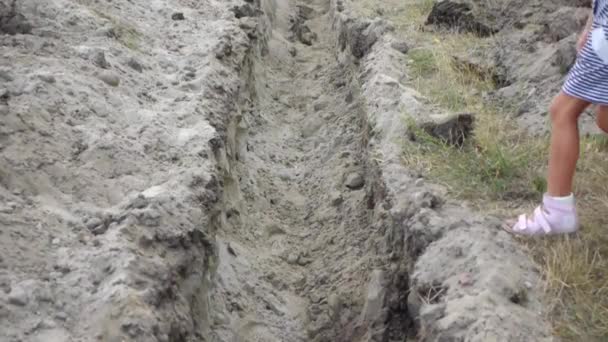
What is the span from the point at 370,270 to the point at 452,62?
2.04 meters

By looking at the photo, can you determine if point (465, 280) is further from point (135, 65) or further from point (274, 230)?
point (135, 65)

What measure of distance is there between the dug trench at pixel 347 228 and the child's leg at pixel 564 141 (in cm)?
37

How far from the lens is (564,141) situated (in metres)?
3.16

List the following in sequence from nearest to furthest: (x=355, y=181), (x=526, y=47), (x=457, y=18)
Answer: (x=355, y=181)
(x=526, y=47)
(x=457, y=18)

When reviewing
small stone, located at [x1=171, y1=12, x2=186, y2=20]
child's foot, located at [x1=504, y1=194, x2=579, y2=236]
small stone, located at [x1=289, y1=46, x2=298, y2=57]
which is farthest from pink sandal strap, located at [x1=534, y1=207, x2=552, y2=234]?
small stone, located at [x1=289, y1=46, x2=298, y2=57]

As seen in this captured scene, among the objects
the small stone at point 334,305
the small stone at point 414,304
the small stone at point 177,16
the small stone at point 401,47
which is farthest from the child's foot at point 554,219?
the small stone at point 177,16

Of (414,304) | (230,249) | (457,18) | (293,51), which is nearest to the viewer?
(414,304)

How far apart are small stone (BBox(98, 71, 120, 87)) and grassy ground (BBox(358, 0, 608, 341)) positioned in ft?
6.21

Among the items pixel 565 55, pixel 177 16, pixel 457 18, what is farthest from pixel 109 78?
pixel 457 18

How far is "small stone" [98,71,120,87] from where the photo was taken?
14.4ft

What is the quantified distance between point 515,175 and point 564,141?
2.32 feet

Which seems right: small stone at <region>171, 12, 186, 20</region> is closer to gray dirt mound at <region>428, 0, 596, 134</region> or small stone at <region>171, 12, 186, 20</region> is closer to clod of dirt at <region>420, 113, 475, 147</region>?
gray dirt mound at <region>428, 0, 596, 134</region>

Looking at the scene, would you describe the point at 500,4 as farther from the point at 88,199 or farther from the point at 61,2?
the point at 88,199

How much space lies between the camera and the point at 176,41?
17.7 ft
